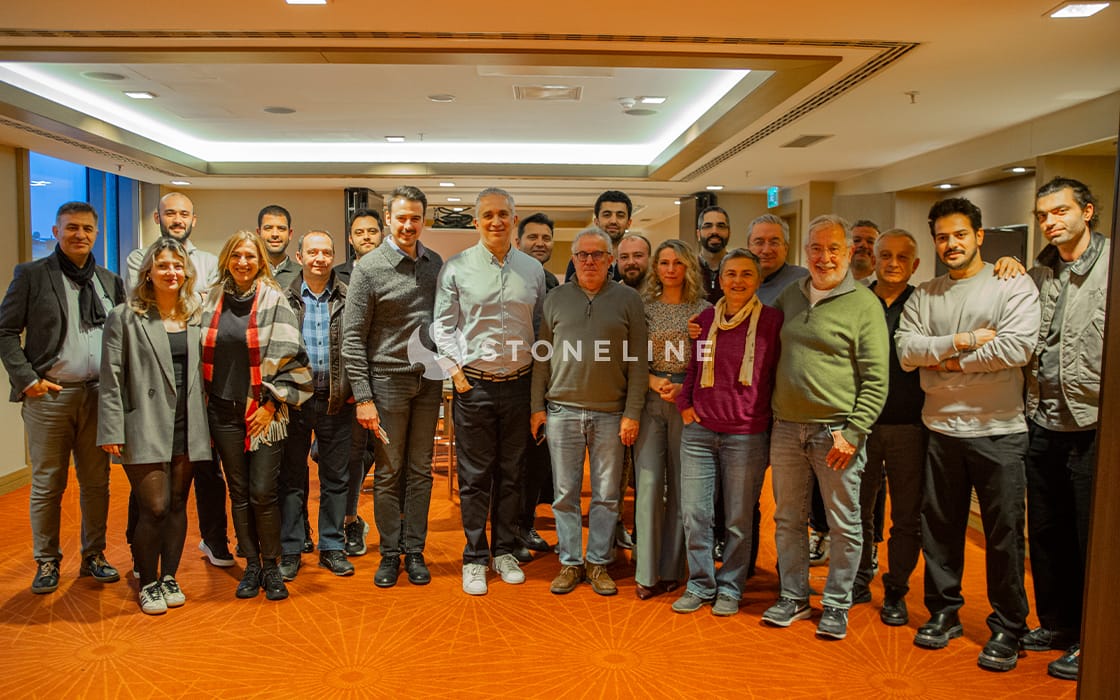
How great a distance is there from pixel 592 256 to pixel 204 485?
2113 millimetres

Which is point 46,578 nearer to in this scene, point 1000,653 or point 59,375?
point 59,375

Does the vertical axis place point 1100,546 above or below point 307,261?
below

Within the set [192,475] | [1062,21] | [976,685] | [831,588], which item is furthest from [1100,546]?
[192,475]

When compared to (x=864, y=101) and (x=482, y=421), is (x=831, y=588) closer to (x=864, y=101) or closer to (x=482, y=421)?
(x=482, y=421)

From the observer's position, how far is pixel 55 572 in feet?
11.9

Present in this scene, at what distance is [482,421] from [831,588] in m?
1.64

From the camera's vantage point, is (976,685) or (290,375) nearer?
(976,685)

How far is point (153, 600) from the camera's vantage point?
3355 mm

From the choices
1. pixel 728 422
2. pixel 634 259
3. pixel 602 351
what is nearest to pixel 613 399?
pixel 602 351

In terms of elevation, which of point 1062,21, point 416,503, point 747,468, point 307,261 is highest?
point 1062,21

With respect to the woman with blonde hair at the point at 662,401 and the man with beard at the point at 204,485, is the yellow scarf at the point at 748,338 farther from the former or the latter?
the man with beard at the point at 204,485

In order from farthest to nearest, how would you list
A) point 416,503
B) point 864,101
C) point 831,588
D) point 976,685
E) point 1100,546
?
point 864,101 → point 416,503 → point 831,588 → point 976,685 → point 1100,546

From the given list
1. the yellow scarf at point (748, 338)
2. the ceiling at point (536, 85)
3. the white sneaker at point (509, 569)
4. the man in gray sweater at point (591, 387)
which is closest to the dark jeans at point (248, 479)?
the white sneaker at point (509, 569)

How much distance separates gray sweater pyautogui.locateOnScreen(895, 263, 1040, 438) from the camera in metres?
2.84
